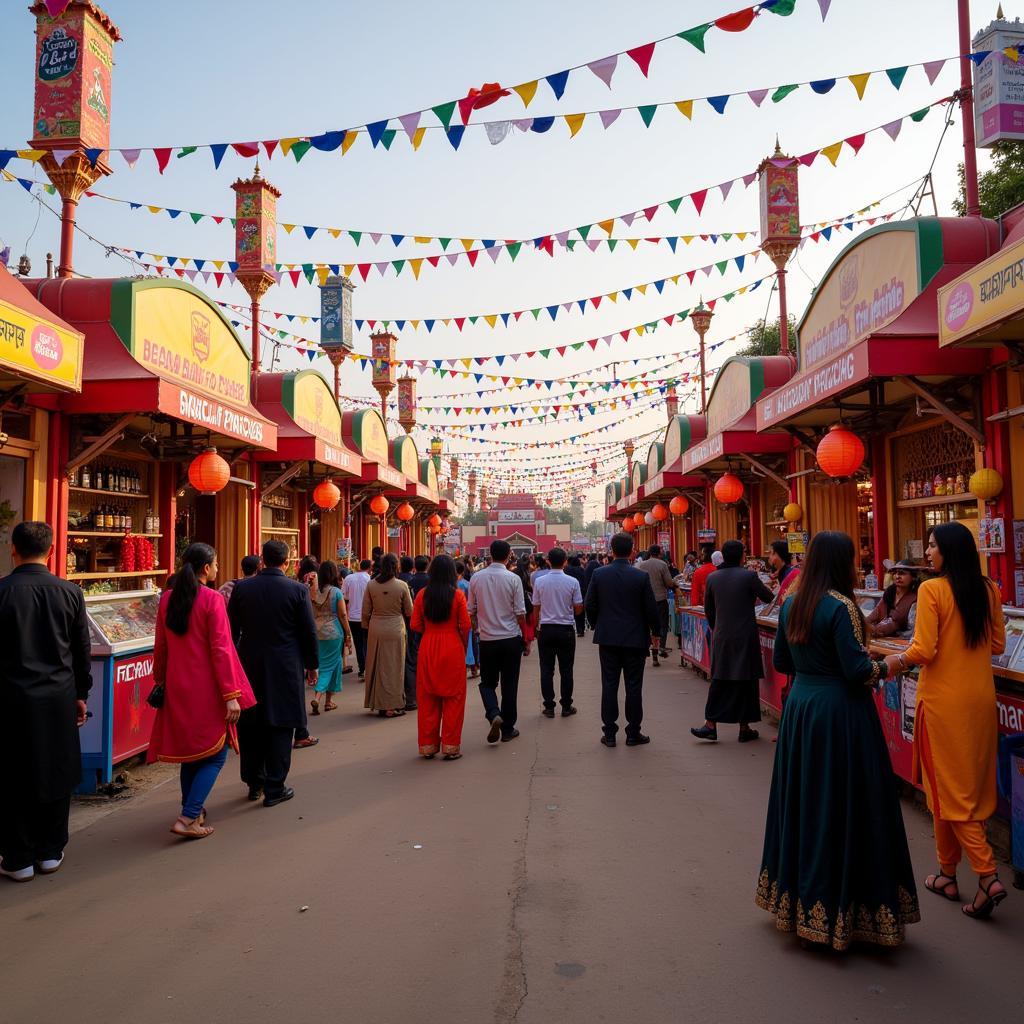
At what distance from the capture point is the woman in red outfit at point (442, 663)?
6.67 metres

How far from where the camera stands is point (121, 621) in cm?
664

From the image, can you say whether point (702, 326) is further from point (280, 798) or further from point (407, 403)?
point (280, 798)

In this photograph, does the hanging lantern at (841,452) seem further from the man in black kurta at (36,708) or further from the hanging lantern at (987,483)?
the man in black kurta at (36,708)

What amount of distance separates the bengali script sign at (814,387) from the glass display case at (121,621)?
640cm

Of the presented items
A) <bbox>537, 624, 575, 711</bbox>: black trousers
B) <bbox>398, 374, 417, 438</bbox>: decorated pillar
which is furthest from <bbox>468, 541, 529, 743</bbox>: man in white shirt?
<bbox>398, 374, 417, 438</bbox>: decorated pillar

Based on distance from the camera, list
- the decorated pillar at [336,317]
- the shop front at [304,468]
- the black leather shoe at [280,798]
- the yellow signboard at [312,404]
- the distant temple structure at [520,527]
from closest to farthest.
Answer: the black leather shoe at [280,798] < the shop front at [304,468] < the yellow signboard at [312,404] < the decorated pillar at [336,317] < the distant temple structure at [520,527]

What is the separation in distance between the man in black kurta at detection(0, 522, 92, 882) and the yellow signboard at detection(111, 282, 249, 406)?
15.2 ft

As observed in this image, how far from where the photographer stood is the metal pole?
7598 mm

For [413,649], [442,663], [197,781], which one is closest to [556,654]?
[413,649]

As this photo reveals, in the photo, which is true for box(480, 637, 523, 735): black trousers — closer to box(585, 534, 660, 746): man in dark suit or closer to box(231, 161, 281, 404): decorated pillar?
box(585, 534, 660, 746): man in dark suit

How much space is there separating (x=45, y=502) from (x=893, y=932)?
812 cm

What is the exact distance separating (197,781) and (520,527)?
50.7m

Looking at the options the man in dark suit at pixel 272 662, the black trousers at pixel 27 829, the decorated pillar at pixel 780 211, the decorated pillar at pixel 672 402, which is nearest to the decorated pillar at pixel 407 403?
the decorated pillar at pixel 672 402

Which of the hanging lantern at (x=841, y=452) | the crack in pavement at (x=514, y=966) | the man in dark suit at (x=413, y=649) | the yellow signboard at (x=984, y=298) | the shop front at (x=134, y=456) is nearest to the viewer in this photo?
the crack in pavement at (x=514, y=966)
